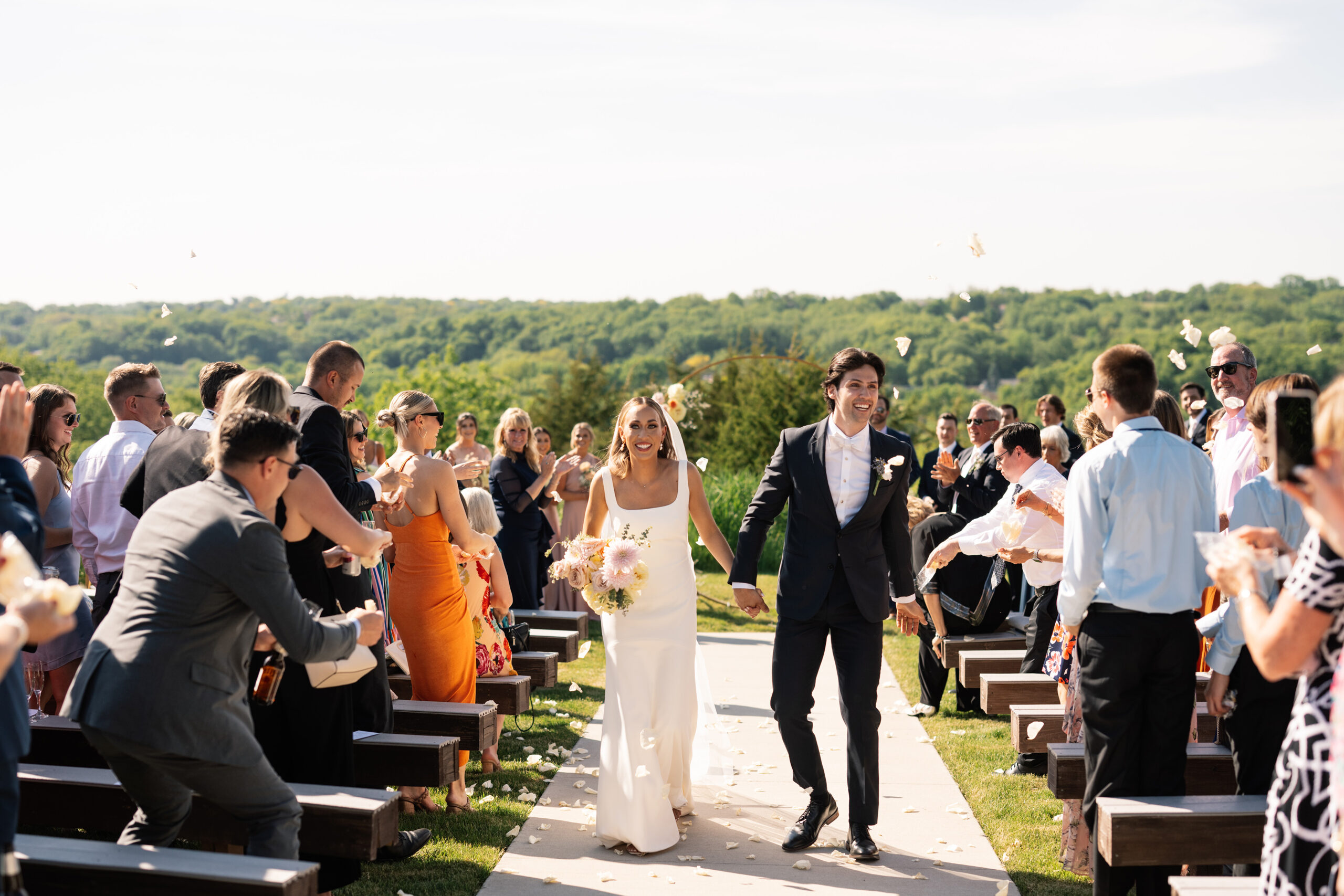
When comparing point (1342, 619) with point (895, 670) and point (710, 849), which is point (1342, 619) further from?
point (895, 670)

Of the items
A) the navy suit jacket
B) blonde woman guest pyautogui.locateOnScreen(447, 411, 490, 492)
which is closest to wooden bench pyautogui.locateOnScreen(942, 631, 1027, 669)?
blonde woman guest pyautogui.locateOnScreen(447, 411, 490, 492)

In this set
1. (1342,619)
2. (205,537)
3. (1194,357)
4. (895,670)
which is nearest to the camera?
(1342,619)

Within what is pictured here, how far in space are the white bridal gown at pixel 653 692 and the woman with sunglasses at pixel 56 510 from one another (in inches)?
111

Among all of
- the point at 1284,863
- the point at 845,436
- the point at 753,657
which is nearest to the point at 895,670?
the point at 753,657

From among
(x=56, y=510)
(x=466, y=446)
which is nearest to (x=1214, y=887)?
(x=56, y=510)

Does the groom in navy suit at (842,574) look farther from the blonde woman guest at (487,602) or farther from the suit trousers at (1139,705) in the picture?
the blonde woman guest at (487,602)

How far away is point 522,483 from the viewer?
11.0 m

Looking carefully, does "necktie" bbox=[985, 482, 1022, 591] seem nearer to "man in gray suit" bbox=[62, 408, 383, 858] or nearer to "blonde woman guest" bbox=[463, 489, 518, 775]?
"blonde woman guest" bbox=[463, 489, 518, 775]

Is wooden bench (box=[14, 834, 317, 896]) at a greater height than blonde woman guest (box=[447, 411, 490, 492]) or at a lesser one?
lesser

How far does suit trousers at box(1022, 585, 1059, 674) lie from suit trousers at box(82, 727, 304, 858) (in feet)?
15.1

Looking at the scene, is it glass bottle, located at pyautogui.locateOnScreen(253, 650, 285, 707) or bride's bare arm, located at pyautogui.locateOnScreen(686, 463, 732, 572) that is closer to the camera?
glass bottle, located at pyautogui.locateOnScreen(253, 650, 285, 707)

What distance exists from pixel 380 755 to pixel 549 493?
7.10 meters

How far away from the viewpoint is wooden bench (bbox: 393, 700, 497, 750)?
18.3ft

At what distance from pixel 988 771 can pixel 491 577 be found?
11.5 ft
